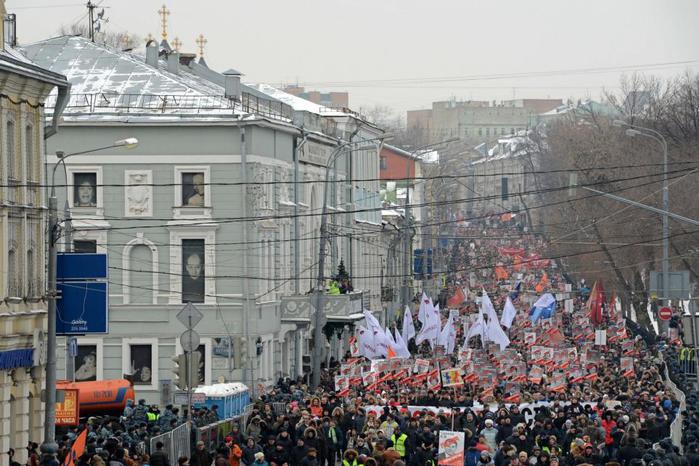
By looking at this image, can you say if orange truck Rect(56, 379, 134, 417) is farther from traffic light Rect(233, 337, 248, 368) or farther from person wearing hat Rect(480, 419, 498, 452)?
person wearing hat Rect(480, 419, 498, 452)

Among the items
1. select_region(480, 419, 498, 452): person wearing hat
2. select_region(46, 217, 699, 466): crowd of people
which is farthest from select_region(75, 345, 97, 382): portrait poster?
select_region(480, 419, 498, 452): person wearing hat

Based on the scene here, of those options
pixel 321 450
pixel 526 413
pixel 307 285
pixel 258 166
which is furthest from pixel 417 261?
pixel 321 450

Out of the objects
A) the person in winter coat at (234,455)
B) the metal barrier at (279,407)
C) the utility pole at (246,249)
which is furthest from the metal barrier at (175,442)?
the utility pole at (246,249)

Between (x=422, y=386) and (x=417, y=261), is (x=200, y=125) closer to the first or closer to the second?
(x=422, y=386)

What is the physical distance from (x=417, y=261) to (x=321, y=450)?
70.5 meters

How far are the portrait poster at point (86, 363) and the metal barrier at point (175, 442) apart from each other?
19.9 meters

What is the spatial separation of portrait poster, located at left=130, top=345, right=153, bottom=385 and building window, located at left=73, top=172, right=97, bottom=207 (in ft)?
12.9

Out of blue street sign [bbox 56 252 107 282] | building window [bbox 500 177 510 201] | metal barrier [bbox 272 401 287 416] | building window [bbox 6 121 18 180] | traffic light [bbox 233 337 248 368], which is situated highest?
building window [bbox 500 177 510 201]

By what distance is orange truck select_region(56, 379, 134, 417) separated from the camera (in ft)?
121

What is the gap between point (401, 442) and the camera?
29797mm

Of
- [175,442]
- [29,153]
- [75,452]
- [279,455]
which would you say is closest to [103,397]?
[29,153]

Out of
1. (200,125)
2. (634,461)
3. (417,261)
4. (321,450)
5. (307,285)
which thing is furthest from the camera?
(417,261)

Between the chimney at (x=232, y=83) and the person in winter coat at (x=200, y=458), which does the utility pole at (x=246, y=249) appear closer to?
the chimney at (x=232, y=83)

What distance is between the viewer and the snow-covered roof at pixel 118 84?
50.1m
